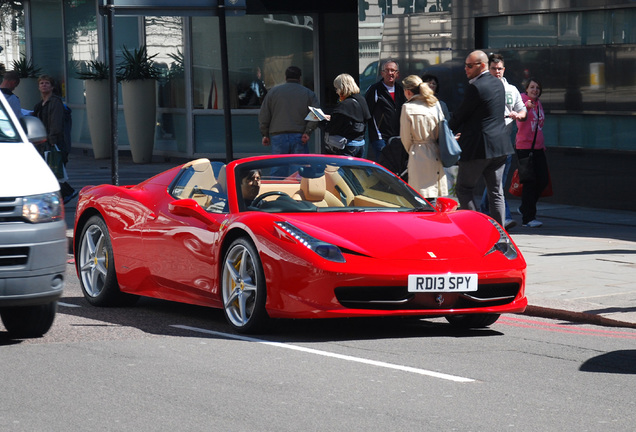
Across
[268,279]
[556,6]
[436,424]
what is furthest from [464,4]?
[436,424]

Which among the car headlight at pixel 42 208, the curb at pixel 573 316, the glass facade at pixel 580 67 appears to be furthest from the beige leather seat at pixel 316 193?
the glass facade at pixel 580 67

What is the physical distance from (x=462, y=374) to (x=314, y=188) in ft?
8.14

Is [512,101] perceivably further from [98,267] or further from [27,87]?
[27,87]

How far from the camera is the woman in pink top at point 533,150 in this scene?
14883 mm

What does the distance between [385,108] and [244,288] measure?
6.97 meters

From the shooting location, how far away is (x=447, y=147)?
12.2m

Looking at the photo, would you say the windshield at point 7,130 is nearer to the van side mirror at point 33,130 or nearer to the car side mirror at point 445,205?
the van side mirror at point 33,130

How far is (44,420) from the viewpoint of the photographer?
227 inches

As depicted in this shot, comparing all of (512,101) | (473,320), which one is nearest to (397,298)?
(473,320)

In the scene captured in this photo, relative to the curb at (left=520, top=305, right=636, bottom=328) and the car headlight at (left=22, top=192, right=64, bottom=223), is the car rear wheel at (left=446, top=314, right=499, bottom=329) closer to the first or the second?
the curb at (left=520, top=305, right=636, bottom=328)

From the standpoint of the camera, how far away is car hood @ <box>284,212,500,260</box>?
8.09m

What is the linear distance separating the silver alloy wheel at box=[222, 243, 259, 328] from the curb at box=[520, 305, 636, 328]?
2319 mm

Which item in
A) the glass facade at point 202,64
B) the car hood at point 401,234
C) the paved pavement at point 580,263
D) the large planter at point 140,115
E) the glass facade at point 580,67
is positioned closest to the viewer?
the car hood at point 401,234

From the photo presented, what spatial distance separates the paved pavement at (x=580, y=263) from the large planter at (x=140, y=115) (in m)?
7.82
